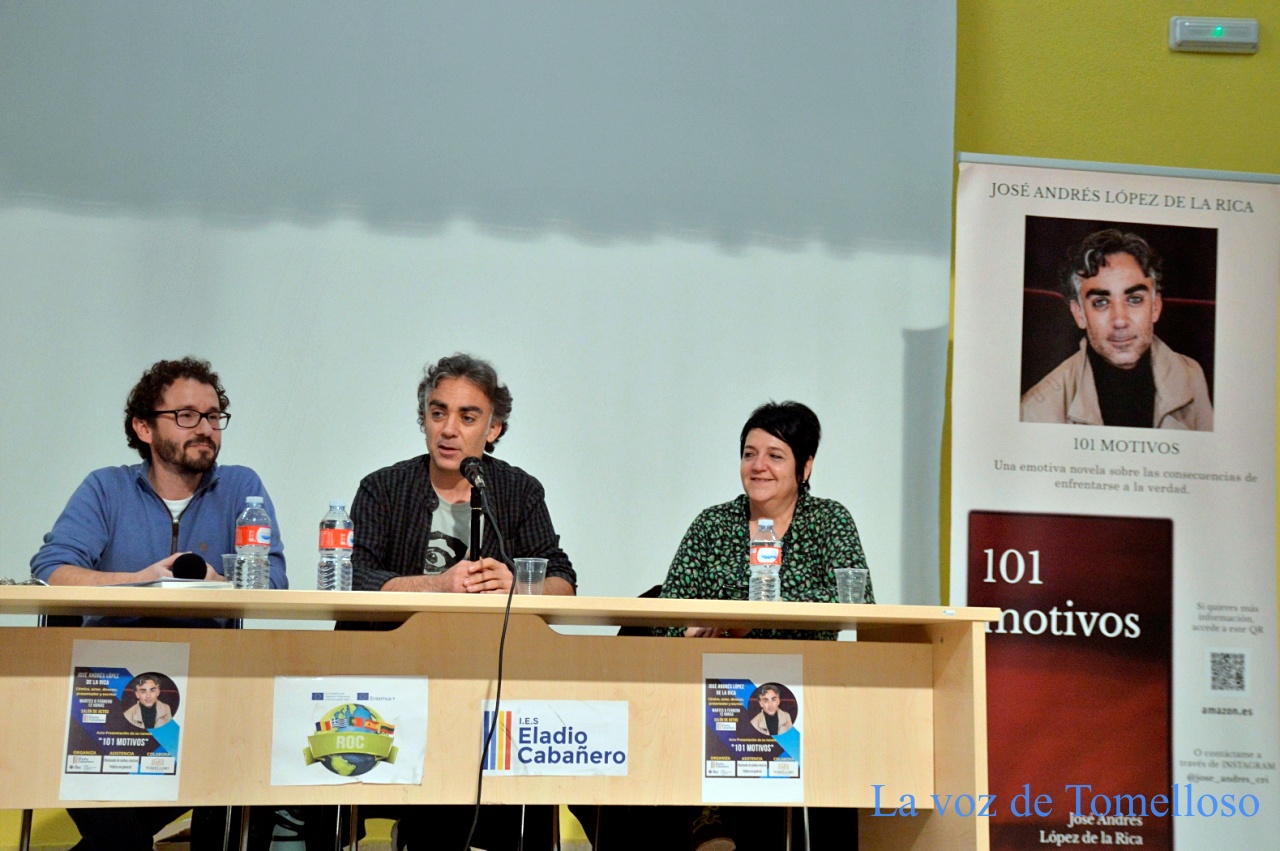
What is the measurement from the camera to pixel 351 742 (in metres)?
2.17

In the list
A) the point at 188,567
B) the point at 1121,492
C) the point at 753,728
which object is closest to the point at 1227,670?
the point at 1121,492

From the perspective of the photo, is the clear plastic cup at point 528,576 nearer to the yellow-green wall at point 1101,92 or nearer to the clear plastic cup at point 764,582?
the clear plastic cup at point 764,582

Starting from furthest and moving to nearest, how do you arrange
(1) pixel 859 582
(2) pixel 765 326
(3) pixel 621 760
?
(2) pixel 765 326, (1) pixel 859 582, (3) pixel 621 760

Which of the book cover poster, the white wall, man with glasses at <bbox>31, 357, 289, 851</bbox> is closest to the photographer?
man with glasses at <bbox>31, 357, 289, 851</bbox>

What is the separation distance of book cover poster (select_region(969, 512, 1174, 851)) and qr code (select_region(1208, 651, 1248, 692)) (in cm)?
13

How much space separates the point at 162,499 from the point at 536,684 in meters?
1.40

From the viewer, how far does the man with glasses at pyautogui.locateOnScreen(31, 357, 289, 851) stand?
2.96 metres

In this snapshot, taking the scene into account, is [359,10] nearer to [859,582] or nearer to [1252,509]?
[859,582]

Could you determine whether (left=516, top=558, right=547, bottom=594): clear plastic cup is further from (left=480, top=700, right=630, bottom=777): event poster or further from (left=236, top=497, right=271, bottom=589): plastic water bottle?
(left=236, top=497, right=271, bottom=589): plastic water bottle

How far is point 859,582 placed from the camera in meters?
2.46

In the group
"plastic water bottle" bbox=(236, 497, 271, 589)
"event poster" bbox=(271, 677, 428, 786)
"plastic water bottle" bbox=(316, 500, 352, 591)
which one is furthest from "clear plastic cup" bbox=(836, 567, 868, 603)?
"plastic water bottle" bbox=(236, 497, 271, 589)

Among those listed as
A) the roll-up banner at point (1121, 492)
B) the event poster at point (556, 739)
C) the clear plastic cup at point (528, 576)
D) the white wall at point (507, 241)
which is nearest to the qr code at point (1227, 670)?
the roll-up banner at point (1121, 492)

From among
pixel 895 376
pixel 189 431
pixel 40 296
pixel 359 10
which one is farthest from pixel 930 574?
pixel 40 296

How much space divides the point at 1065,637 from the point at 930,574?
694 mm
